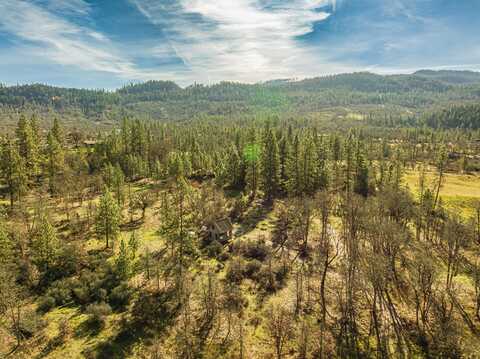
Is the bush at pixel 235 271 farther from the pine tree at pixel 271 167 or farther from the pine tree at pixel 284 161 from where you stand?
the pine tree at pixel 284 161

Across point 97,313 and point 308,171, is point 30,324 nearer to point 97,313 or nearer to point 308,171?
point 97,313

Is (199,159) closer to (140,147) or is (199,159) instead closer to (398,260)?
(140,147)

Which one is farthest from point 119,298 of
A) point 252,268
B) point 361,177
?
point 361,177

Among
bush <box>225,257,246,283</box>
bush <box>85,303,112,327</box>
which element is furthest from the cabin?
bush <box>85,303,112,327</box>

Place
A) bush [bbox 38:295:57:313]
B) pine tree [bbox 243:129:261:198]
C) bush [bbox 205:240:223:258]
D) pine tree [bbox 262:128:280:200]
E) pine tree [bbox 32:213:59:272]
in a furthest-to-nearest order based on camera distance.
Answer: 1. pine tree [bbox 243:129:261:198]
2. pine tree [bbox 262:128:280:200]
3. bush [bbox 205:240:223:258]
4. pine tree [bbox 32:213:59:272]
5. bush [bbox 38:295:57:313]

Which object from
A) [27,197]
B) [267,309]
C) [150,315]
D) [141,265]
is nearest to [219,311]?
[267,309]

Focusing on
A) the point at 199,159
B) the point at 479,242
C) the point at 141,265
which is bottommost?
the point at 479,242

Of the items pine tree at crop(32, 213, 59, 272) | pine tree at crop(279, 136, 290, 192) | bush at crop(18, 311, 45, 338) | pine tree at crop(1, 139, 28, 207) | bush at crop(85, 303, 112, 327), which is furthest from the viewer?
pine tree at crop(279, 136, 290, 192)

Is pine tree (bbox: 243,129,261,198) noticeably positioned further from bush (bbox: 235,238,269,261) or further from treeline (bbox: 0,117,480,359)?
bush (bbox: 235,238,269,261)

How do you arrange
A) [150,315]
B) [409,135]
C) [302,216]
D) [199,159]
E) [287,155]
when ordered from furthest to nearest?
1. [409,135]
2. [199,159]
3. [287,155]
4. [302,216]
5. [150,315]
